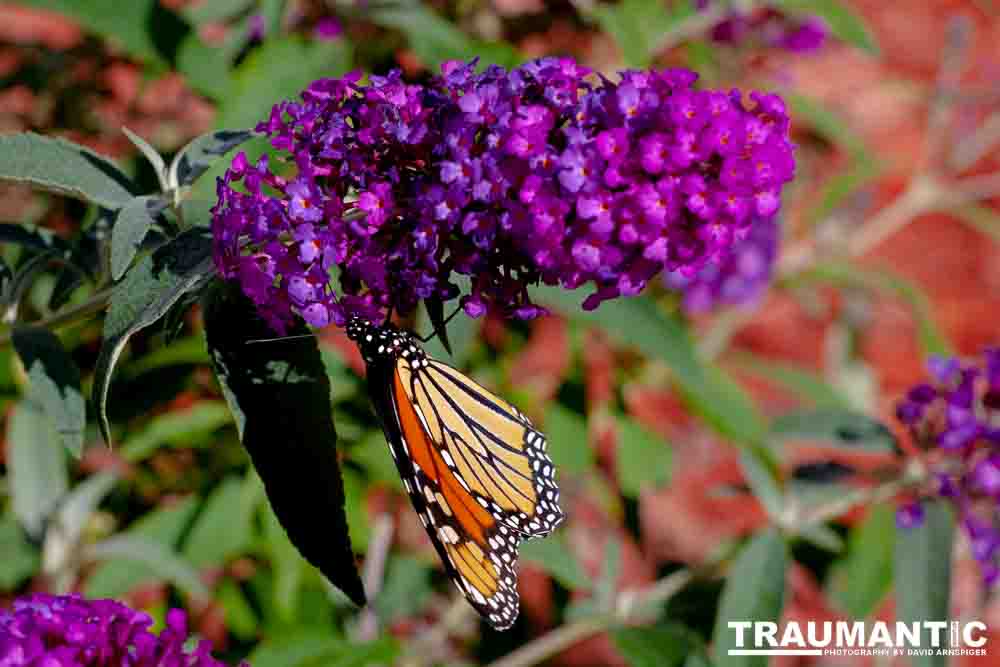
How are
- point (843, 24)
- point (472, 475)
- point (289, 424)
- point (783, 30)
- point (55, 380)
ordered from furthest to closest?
point (783, 30) → point (843, 24) → point (472, 475) → point (55, 380) → point (289, 424)

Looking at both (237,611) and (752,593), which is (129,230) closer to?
(752,593)

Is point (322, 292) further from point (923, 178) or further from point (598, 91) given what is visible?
point (923, 178)

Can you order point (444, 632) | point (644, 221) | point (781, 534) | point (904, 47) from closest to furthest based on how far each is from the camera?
point (644, 221) < point (781, 534) < point (444, 632) < point (904, 47)

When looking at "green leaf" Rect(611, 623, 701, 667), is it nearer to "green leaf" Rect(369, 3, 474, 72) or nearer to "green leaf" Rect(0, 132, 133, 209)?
"green leaf" Rect(369, 3, 474, 72)

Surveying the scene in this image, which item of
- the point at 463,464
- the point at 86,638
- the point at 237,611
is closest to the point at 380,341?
the point at 463,464

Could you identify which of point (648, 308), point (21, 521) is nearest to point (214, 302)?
point (648, 308)

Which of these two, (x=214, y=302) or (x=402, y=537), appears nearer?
(x=214, y=302)
